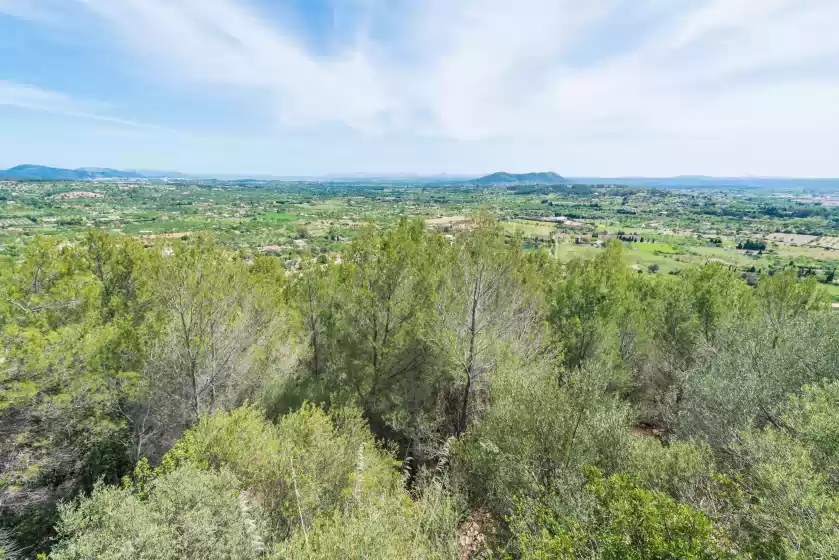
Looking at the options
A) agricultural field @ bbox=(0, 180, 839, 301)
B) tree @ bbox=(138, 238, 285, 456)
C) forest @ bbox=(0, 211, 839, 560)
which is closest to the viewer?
forest @ bbox=(0, 211, 839, 560)

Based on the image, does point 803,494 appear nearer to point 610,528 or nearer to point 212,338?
point 610,528

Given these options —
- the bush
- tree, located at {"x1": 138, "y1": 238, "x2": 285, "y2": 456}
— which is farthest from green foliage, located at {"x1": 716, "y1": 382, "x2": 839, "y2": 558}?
tree, located at {"x1": 138, "y1": 238, "x2": 285, "y2": 456}

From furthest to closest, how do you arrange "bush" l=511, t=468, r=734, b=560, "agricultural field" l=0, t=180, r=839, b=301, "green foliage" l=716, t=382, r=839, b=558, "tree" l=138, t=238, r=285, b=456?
"agricultural field" l=0, t=180, r=839, b=301 → "tree" l=138, t=238, r=285, b=456 → "green foliage" l=716, t=382, r=839, b=558 → "bush" l=511, t=468, r=734, b=560

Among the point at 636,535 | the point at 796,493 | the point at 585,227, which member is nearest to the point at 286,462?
the point at 636,535

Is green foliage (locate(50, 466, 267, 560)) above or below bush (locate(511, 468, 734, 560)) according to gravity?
below

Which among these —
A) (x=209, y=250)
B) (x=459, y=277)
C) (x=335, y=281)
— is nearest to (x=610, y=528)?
(x=459, y=277)

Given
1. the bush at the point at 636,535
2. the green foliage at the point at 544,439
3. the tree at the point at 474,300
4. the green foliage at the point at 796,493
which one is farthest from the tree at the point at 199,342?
Answer: the green foliage at the point at 796,493

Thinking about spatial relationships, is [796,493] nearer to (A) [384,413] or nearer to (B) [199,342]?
(A) [384,413]

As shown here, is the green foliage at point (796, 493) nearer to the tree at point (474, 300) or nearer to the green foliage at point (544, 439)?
the green foliage at point (544, 439)

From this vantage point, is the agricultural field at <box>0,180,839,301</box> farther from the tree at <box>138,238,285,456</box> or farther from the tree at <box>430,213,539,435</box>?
the tree at <box>430,213,539,435</box>
